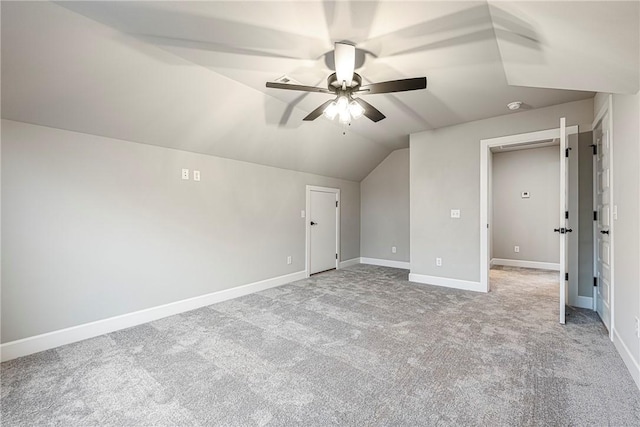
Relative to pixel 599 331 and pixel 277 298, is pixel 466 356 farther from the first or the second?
pixel 277 298

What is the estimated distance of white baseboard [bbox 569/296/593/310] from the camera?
10.9ft

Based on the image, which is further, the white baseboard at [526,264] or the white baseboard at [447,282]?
the white baseboard at [526,264]

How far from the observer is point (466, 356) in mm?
2234

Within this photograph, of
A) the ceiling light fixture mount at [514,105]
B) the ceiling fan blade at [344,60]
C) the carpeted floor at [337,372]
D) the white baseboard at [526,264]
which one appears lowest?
the carpeted floor at [337,372]

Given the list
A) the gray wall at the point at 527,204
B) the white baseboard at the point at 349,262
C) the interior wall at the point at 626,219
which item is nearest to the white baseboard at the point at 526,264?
the gray wall at the point at 527,204

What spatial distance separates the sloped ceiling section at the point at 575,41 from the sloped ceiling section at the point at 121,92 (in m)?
2.28

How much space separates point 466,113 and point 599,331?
9.16ft

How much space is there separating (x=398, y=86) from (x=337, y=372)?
2.17 m

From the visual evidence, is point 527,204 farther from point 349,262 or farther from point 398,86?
point 398,86

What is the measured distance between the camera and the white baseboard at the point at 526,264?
5480mm

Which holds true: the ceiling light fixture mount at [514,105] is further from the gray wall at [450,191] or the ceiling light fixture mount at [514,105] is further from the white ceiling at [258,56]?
the gray wall at [450,191]

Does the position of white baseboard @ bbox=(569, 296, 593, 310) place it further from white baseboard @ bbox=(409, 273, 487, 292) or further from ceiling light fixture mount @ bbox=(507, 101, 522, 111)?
ceiling light fixture mount @ bbox=(507, 101, 522, 111)

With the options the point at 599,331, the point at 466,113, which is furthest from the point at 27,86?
the point at 599,331

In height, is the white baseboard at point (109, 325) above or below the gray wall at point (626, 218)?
below
